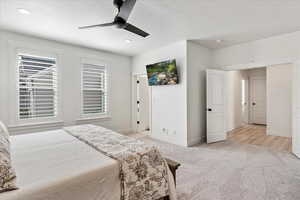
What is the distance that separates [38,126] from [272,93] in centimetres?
683

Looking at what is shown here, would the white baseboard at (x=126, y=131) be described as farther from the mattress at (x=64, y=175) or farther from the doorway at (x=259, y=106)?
the mattress at (x=64, y=175)

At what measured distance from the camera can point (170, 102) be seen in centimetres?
429

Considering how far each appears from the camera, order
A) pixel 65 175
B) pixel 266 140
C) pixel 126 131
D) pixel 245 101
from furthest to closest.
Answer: pixel 245 101
pixel 126 131
pixel 266 140
pixel 65 175

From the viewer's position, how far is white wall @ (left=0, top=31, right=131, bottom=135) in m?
3.30

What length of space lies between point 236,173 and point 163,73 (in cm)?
277

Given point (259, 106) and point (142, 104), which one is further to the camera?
point (259, 106)

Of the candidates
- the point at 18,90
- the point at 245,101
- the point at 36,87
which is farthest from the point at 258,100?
the point at 18,90

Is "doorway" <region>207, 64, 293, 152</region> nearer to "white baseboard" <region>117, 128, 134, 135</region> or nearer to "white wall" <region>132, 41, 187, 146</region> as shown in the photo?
"white wall" <region>132, 41, 187, 146</region>

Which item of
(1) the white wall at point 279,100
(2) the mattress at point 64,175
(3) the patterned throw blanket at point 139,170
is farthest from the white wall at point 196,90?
(2) the mattress at point 64,175

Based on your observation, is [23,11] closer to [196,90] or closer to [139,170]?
[139,170]

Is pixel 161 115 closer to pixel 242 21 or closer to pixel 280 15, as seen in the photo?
pixel 242 21

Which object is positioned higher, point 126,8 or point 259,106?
point 126,8

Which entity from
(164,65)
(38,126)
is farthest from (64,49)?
(164,65)

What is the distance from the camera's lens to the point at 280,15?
8.71ft
